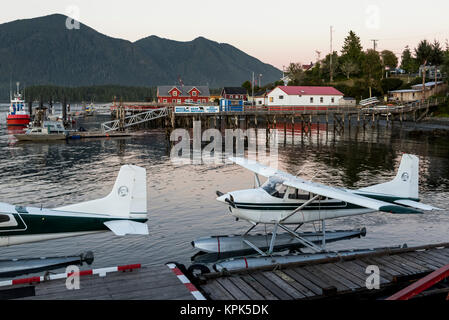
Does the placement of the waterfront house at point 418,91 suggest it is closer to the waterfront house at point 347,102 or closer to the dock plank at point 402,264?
the waterfront house at point 347,102

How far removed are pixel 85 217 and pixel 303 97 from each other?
71.0 m

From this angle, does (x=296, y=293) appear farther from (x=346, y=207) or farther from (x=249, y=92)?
(x=249, y=92)

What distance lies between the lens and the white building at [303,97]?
262ft

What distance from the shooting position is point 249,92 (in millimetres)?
125188

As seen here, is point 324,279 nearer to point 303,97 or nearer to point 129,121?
point 129,121

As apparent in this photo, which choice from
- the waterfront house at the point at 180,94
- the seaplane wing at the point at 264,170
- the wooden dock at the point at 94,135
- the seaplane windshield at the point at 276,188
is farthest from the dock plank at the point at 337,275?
the waterfront house at the point at 180,94

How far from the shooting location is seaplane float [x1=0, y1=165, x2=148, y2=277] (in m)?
12.7

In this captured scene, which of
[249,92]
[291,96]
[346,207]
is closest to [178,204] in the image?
[346,207]

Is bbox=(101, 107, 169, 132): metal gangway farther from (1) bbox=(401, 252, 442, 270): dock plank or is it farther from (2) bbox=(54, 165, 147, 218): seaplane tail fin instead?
(1) bbox=(401, 252, 442, 270): dock plank

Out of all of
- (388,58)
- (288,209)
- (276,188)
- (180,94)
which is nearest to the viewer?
(276,188)

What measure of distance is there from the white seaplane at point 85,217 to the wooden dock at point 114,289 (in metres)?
1.83

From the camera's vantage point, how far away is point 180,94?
357ft

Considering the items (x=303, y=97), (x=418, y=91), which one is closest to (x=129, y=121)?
(x=303, y=97)
